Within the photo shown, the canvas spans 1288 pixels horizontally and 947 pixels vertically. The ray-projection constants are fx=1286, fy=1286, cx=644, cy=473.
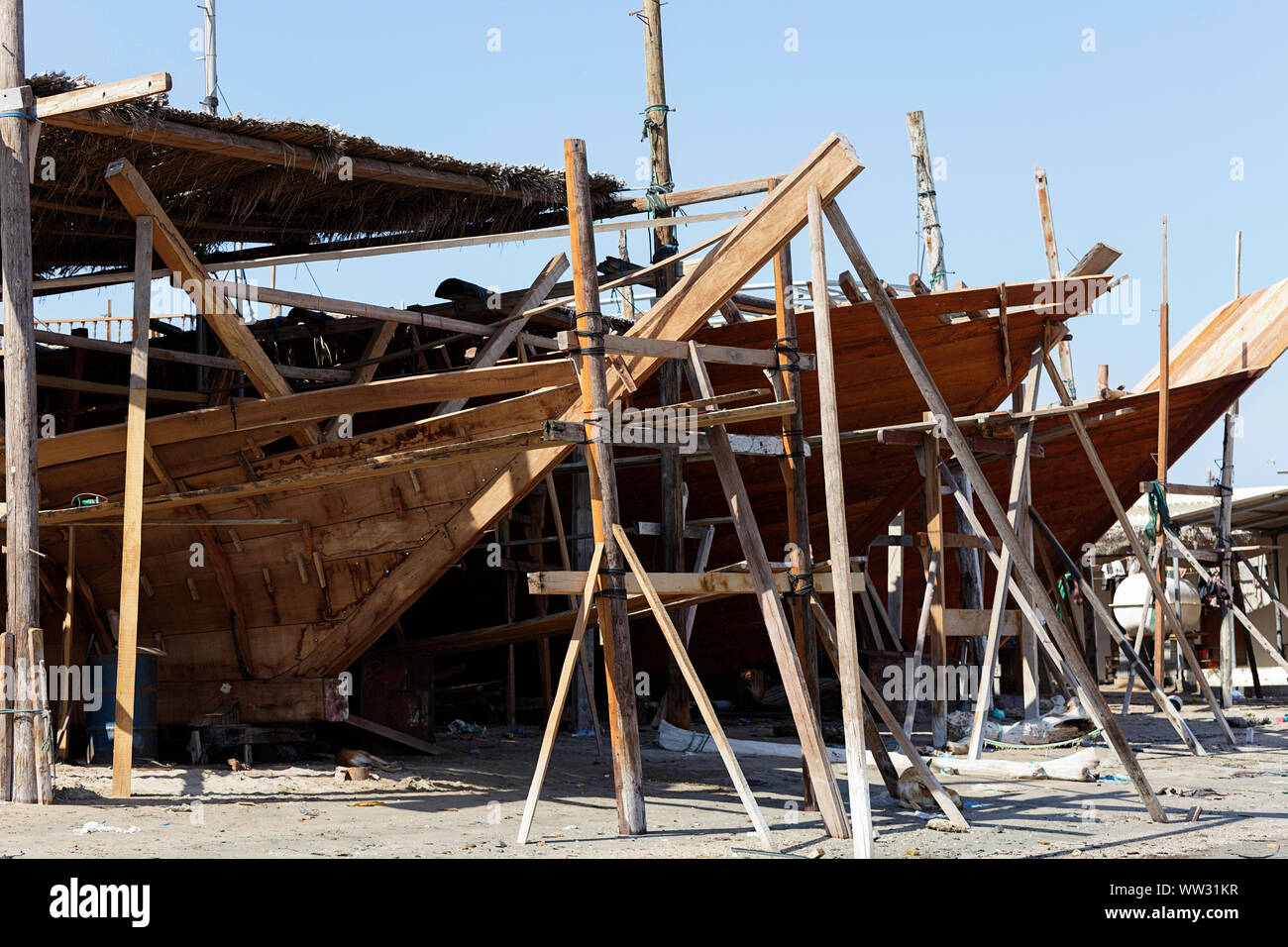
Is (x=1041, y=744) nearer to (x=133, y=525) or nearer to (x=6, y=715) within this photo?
(x=133, y=525)

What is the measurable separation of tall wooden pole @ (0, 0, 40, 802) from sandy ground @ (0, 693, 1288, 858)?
1.12 meters

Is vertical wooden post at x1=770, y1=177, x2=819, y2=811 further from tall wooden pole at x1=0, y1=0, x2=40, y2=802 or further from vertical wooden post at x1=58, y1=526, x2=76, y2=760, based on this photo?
vertical wooden post at x1=58, y1=526, x2=76, y2=760

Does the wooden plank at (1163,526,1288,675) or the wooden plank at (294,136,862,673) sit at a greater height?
the wooden plank at (294,136,862,673)

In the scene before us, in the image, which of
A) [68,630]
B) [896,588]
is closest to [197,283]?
[68,630]

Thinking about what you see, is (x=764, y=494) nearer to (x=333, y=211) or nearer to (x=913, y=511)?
(x=913, y=511)

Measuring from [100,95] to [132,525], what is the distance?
2341mm

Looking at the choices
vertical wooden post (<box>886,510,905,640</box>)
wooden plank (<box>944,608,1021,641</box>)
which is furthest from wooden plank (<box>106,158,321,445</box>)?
vertical wooden post (<box>886,510,905,640</box>)

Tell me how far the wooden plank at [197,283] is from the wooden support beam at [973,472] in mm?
3686

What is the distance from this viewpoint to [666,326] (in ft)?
21.1

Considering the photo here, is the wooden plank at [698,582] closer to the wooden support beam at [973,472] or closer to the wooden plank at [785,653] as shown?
the wooden plank at [785,653]

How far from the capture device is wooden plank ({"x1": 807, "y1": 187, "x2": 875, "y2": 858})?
201 inches

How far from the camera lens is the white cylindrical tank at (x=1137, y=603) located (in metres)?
17.9
